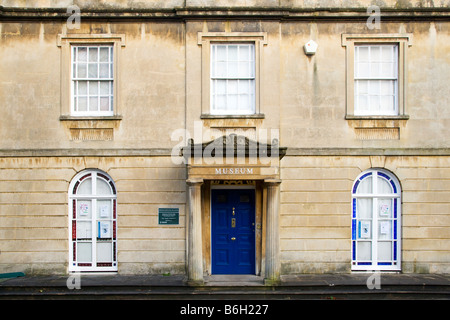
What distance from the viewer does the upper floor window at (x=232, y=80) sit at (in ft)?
35.3

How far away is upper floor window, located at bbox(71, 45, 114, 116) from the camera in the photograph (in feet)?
35.5

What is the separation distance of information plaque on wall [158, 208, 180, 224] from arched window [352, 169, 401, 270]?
4573 mm

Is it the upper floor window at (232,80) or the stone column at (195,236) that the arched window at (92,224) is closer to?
the stone column at (195,236)

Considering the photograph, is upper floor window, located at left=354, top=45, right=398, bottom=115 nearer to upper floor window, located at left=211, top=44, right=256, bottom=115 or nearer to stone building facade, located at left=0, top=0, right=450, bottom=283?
stone building facade, located at left=0, top=0, right=450, bottom=283

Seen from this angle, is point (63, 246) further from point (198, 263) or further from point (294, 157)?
point (294, 157)

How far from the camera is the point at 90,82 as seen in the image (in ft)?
35.6

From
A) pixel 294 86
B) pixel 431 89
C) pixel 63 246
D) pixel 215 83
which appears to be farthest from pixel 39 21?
pixel 431 89

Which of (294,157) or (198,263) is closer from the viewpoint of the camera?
(198,263)

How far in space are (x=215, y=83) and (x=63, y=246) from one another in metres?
5.77

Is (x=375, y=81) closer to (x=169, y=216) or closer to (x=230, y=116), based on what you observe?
(x=230, y=116)

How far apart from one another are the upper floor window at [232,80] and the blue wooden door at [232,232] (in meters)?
2.21

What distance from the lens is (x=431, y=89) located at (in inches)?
422

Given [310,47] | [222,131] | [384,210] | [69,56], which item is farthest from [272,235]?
[69,56]

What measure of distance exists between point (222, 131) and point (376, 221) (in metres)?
4.63
